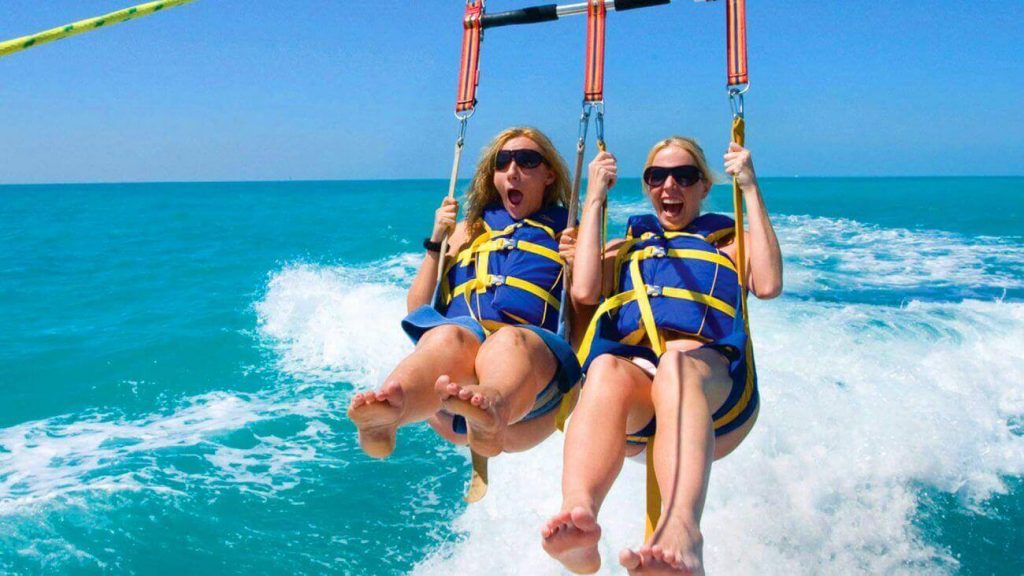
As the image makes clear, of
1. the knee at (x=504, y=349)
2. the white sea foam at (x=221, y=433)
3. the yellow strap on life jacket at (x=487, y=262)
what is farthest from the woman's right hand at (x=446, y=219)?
the white sea foam at (x=221, y=433)

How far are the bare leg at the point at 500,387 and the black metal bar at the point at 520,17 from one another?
1.39 metres

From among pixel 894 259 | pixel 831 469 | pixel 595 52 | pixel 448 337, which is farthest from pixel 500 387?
pixel 894 259

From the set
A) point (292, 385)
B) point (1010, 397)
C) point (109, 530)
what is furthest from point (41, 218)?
point (1010, 397)

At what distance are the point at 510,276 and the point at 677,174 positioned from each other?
0.71 m

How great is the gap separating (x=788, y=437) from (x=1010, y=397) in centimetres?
224

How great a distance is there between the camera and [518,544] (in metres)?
4.81

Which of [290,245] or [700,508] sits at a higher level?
[700,508]

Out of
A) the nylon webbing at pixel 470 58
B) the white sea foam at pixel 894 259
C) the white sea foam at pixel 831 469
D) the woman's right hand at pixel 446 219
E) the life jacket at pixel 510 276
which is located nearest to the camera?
the life jacket at pixel 510 276

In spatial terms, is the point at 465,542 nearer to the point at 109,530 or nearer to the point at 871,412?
the point at 109,530

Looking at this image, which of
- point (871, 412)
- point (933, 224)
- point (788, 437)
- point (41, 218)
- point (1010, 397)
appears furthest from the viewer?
point (41, 218)

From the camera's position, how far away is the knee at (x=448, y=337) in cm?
275

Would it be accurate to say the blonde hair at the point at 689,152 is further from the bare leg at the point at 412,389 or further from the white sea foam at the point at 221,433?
the white sea foam at the point at 221,433

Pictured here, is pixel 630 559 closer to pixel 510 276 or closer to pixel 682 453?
pixel 682 453

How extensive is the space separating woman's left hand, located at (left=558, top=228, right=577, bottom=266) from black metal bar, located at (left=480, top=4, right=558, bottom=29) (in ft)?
3.21
